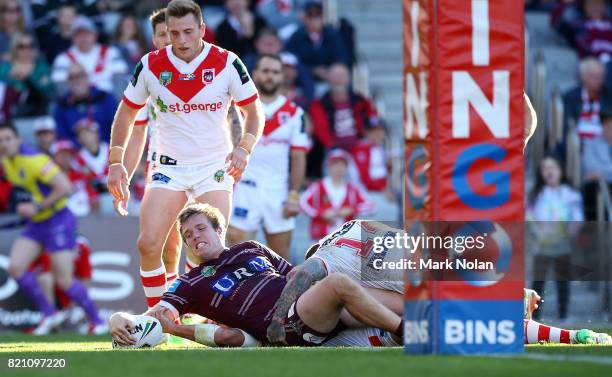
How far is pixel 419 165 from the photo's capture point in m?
7.00

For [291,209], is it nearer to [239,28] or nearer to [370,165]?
[370,165]

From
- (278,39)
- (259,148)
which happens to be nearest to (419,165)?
(259,148)

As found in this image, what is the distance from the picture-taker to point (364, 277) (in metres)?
9.12

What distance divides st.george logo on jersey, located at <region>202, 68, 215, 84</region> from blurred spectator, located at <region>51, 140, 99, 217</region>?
21.3 ft

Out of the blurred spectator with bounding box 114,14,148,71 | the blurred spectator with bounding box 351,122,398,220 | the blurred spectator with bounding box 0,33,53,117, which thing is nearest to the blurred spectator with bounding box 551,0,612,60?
the blurred spectator with bounding box 351,122,398,220

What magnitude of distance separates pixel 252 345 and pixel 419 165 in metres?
2.42

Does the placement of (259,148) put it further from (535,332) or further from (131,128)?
(535,332)

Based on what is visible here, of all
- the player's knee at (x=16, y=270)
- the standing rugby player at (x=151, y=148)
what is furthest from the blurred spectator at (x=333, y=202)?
the standing rugby player at (x=151, y=148)

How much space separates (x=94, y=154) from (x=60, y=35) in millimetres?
2599

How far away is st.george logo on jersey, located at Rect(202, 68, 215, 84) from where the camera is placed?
32.1ft

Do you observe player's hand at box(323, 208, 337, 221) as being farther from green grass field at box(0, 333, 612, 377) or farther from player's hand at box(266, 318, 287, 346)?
green grass field at box(0, 333, 612, 377)

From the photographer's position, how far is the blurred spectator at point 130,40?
17812 mm

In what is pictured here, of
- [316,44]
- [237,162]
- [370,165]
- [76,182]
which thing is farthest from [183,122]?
[316,44]

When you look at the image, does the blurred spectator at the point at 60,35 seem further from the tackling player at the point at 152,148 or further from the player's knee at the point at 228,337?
the player's knee at the point at 228,337
